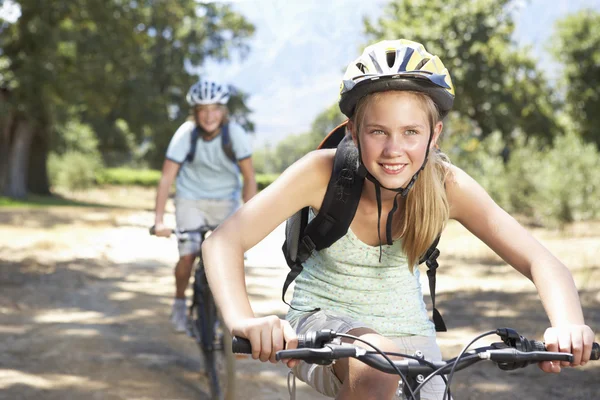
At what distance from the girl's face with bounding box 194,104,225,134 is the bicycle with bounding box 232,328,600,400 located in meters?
4.54

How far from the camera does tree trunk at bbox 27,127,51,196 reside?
113 ft

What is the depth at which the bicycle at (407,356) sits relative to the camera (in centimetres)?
223

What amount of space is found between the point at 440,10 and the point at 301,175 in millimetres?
24772

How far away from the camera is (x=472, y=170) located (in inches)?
862

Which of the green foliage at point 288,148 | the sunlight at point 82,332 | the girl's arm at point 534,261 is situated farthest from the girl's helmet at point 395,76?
the green foliage at point 288,148

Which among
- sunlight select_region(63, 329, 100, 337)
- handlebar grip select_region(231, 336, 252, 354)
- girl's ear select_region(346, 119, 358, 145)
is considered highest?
girl's ear select_region(346, 119, 358, 145)

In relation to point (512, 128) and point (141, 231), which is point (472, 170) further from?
point (141, 231)

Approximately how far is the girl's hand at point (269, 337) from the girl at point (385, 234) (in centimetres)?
5

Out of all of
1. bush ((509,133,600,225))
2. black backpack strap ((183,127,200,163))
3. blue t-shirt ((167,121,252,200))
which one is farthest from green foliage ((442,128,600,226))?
black backpack strap ((183,127,200,163))

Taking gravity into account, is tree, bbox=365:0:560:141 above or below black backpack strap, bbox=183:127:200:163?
above

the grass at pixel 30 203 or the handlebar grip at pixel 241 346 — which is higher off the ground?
the handlebar grip at pixel 241 346

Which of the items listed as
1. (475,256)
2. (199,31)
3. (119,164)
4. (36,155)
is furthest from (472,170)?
(119,164)

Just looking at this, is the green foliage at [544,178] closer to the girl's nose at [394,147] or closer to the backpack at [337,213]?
the backpack at [337,213]

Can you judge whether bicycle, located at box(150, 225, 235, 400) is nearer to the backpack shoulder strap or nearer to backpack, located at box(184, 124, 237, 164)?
backpack, located at box(184, 124, 237, 164)
